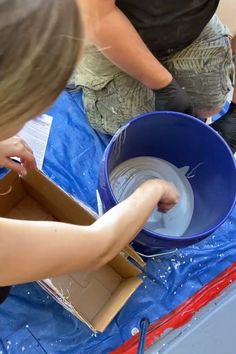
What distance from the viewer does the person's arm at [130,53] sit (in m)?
0.98

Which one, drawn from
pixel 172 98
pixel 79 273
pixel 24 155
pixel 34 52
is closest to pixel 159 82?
pixel 172 98

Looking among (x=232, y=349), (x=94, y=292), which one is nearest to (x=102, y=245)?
(x=94, y=292)

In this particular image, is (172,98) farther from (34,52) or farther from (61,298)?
(34,52)

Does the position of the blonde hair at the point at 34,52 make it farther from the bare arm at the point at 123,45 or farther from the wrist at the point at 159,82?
the wrist at the point at 159,82

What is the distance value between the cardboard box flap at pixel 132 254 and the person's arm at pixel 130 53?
0.34 metres

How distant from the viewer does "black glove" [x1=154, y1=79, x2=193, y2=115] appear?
117 cm

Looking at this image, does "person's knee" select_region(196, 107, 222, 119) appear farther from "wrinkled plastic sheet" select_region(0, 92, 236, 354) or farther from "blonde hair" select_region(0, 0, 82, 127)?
"blonde hair" select_region(0, 0, 82, 127)

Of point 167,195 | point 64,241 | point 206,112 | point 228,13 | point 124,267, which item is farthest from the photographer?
point 228,13

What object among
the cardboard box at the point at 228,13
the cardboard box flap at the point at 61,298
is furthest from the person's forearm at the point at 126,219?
the cardboard box at the point at 228,13

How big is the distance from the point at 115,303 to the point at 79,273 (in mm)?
121

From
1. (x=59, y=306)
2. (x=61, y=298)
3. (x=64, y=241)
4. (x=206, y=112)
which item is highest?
(x=64, y=241)

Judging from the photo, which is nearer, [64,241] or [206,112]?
[64,241]

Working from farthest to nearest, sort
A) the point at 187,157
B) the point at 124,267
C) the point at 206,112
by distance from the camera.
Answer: the point at 206,112 < the point at 187,157 < the point at 124,267

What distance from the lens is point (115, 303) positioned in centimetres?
109
